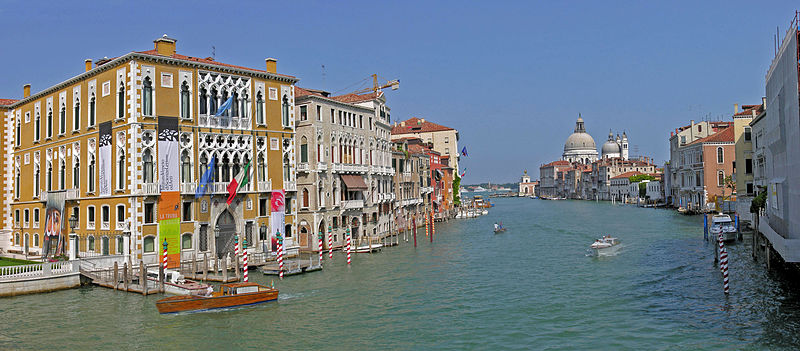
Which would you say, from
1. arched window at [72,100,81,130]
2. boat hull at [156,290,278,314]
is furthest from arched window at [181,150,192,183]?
boat hull at [156,290,278,314]

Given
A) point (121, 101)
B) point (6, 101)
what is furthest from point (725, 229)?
point (6, 101)

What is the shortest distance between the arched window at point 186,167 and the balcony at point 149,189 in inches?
53.5

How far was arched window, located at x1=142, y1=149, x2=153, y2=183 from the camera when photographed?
25422 millimetres

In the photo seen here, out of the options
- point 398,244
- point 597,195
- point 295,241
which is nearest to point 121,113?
point 295,241

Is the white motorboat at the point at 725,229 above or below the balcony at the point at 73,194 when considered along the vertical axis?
below

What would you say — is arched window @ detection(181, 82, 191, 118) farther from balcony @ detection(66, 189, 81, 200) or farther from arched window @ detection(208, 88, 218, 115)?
balcony @ detection(66, 189, 81, 200)

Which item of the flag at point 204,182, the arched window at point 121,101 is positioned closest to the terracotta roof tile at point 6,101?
the arched window at point 121,101

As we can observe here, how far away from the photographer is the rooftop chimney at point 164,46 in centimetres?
2700

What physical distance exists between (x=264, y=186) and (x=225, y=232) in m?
2.95

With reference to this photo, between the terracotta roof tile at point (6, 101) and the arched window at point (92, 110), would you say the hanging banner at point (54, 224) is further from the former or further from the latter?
the terracotta roof tile at point (6, 101)

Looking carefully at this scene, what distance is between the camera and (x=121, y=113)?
2569 cm

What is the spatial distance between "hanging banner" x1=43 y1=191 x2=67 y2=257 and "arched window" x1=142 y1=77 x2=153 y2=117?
24.1 feet

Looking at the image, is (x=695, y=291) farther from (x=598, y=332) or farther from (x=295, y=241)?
(x=295, y=241)

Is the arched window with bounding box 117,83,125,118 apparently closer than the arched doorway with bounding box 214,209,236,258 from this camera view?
Yes
